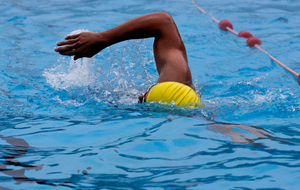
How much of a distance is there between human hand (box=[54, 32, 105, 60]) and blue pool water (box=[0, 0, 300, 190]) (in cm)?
66

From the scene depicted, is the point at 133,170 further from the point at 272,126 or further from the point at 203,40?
the point at 203,40

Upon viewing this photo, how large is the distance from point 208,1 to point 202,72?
20.4ft

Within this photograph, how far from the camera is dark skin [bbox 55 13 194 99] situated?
330cm

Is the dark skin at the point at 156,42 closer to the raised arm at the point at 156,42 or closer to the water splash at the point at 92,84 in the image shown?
the raised arm at the point at 156,42

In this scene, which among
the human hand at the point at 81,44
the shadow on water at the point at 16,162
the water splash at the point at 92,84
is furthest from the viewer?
the water splash at the point at 92,84

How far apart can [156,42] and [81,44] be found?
0.83 m

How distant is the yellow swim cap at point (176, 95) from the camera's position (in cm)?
327

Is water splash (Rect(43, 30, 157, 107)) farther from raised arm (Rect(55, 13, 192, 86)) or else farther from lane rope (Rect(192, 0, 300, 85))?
lane rope (Rect(192, 0, 300, 85))

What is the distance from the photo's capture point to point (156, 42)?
12.1 ft

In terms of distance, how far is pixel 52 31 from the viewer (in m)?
8.05

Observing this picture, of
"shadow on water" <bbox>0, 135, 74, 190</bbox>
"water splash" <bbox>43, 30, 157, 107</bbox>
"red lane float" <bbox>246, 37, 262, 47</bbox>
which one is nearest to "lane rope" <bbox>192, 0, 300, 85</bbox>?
"red lane float" <bbox>246, 37, 262, 47</bbox>

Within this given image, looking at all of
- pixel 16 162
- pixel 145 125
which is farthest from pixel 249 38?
pixel 16 162

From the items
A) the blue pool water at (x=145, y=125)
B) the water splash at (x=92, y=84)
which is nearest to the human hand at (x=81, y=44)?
the blue pool water at (x=145, y=125)

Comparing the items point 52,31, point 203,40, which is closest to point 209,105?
point 203,40
